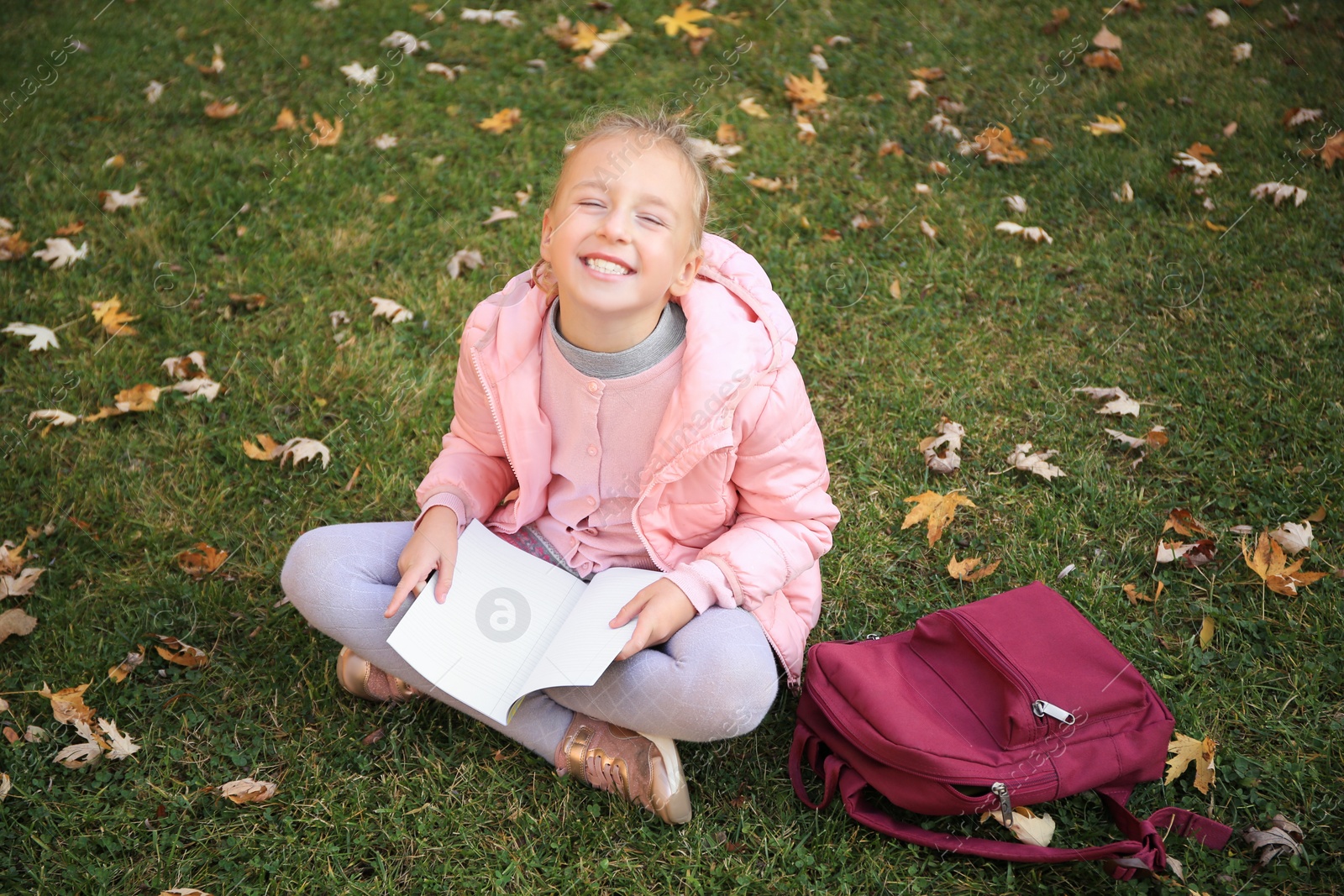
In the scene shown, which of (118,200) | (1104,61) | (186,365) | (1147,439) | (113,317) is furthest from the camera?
(1104,61)

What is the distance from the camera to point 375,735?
91.0 inches

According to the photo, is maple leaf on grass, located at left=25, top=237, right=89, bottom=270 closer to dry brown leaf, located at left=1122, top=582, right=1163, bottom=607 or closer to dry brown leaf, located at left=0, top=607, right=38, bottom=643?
A: dry brown leaf, located at left=0, top=607, right=38, bottom=643

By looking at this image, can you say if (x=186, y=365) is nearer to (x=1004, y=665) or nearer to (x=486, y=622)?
(x=486, y=622)

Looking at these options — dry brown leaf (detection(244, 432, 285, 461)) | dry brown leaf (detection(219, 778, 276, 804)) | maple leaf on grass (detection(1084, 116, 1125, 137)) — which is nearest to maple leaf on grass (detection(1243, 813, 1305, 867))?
dry brown leaf (detection(219, 778, 276, 804))

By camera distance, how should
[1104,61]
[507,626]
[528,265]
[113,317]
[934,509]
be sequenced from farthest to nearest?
1. [1104,61]
2. [528,265]
3. [113,317]
4. [934,509]
5. [507,626]

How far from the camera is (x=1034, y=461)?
2957 millimetres

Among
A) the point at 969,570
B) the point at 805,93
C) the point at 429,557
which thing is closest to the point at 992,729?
the point at 969,570

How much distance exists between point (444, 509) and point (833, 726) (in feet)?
3.26

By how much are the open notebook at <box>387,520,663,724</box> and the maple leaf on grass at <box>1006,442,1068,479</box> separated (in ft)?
4.59

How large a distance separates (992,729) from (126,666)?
2.10 m

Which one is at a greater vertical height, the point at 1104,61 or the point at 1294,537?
the point at 1104,61

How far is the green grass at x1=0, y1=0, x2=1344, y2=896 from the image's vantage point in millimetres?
2121

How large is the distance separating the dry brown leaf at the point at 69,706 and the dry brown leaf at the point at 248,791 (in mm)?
443

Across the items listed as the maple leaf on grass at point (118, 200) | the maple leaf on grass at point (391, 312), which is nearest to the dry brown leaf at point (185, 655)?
the maple leaf on grass at point (391, 312)
